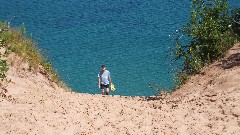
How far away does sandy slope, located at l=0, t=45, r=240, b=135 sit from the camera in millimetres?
9495

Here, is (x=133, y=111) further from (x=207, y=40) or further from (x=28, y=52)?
(x=28, y=52)

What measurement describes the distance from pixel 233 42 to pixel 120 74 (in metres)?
9.31

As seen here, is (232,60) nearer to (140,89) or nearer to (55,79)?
(55,79)

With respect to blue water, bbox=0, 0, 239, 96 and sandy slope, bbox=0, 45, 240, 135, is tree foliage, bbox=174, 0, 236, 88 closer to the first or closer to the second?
sandy slope, bbox=0, 45, 240, 135

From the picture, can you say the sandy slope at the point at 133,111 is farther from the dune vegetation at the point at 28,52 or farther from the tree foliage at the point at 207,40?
the dune vegetation at the point at 28,52

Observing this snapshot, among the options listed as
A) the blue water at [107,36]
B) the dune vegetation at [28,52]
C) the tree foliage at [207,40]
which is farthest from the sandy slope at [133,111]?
the blue water at [107,36]

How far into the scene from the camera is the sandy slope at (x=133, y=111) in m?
9.50

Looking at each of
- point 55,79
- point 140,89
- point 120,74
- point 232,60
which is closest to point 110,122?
point 232,60

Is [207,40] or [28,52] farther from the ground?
[28,52]

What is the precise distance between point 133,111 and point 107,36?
1723 centimetres

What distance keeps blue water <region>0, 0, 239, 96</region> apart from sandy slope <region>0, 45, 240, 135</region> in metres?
7.96

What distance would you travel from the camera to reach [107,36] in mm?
27906

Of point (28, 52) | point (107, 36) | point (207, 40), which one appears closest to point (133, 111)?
point (207, 40)

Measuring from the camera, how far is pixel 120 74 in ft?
76.8
